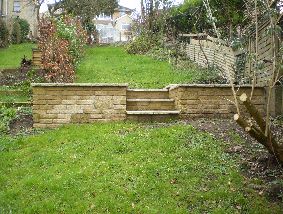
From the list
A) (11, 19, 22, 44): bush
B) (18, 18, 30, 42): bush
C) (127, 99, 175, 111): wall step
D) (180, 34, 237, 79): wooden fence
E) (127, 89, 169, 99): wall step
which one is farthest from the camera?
(18, 18, 30, 42): bush

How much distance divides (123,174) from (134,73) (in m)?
7.62

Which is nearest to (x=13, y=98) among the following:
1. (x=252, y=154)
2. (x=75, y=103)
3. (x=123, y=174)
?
(x=75, y=103)

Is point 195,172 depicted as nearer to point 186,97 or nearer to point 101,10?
point 186,97

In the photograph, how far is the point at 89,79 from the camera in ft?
36.8

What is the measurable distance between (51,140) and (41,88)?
45.3 inches

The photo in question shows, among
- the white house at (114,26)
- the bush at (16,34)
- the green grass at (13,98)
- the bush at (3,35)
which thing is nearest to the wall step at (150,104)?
the green grass at (13,98)

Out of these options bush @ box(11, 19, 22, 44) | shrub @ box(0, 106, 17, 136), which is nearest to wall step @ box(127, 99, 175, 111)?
shrub @ box(0, 106, 17, 136)

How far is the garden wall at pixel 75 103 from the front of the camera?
23.5 feet

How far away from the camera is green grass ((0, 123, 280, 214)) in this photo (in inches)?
175

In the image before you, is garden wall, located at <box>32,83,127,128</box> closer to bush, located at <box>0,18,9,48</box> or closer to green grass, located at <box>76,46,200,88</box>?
green grass, located at <box>76,46,200,88</box>

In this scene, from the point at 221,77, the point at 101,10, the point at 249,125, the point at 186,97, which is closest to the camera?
the point at 249,125

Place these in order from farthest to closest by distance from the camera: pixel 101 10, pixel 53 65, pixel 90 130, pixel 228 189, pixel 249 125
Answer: pixel 101 10
pixel 53 65
pixel 90 130
pixel 228 189
pixel 249 125

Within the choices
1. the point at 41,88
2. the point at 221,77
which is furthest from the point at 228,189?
the point at 221,77

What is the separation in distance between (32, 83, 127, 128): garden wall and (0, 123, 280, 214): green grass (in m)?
0.56
